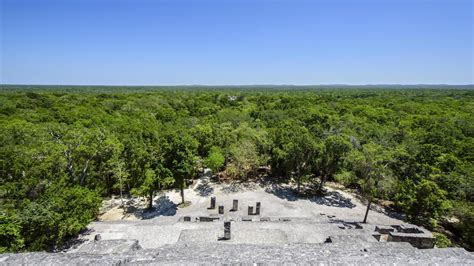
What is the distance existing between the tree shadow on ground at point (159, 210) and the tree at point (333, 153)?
38.5 ft

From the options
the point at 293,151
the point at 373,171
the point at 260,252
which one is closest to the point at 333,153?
the point at 293,151

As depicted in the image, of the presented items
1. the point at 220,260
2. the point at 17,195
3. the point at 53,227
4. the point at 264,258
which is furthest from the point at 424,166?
the point at 17,195

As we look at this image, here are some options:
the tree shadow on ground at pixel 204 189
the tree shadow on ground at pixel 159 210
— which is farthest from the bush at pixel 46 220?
the tree shadow on ground at pixel 204 189

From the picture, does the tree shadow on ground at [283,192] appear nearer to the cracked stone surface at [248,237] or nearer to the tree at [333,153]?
the cracked stone surface at [248,237]

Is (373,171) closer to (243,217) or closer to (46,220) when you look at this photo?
(243,217)

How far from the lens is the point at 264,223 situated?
12688 mm

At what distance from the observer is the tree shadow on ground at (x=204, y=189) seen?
1919 cm

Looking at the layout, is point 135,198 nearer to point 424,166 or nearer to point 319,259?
point 319,259

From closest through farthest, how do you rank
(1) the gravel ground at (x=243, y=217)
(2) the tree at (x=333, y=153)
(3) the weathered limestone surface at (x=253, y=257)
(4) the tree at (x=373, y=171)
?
(3) the weathered limestone surface at (x=253, y=257), (1) the gravel ground at (x=243, y=217), (4) the tree at (x=373, y=171), (2) the tree at (x=333, y=153)

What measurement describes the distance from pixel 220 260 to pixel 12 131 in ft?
59.5

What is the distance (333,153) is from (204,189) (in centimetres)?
1079

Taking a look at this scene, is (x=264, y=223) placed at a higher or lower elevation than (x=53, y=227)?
lower

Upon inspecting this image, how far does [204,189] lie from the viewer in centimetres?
1992

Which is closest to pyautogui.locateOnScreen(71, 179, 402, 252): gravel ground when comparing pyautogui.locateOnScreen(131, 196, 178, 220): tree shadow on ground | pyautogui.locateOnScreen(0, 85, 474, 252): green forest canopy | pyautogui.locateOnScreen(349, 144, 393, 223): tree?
pyautogui.locateOnScreen(131, 196, 178, 220): tree shadow on ground
